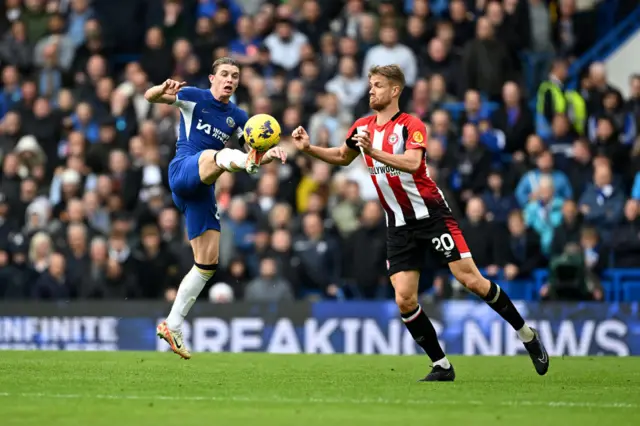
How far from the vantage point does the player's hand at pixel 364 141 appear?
10266mm

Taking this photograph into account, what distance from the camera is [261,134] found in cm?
1139

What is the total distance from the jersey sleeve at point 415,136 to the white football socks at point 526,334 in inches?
70.1

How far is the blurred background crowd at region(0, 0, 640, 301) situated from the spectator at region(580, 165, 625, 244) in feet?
0.07

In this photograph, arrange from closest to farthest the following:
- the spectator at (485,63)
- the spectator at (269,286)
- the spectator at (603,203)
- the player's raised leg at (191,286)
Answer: the player's raised leg at (191,286)
the spectator at (269,286)
the spectator at (603,203)
the spectator at (485,63)

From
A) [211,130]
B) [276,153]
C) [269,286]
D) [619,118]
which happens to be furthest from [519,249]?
[276,153]

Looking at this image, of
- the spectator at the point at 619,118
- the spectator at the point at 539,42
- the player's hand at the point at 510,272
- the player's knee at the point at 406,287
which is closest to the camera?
the player's knee at the point at 406,287

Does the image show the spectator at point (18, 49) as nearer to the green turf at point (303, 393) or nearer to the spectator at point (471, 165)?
the spectator at point (471, 165)

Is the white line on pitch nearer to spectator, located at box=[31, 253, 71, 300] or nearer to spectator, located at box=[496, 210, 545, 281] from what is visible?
spectator, located at box=[496, 210, 545, 281]

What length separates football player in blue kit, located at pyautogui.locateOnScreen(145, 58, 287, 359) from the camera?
39.7 feet

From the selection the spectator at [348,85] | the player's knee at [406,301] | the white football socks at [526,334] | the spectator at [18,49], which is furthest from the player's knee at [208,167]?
the spectator at [18,49]

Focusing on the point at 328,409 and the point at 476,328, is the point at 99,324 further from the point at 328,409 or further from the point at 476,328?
the point at 328,409

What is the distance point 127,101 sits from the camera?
2097cm

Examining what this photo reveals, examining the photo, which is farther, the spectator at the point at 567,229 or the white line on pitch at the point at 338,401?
the spectator at the point at 567,229

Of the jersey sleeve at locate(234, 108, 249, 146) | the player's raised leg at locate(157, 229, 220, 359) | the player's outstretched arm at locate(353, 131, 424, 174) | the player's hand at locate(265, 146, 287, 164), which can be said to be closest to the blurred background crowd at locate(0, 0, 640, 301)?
the player's raised leg at locate(157, 229, 220, 359)
